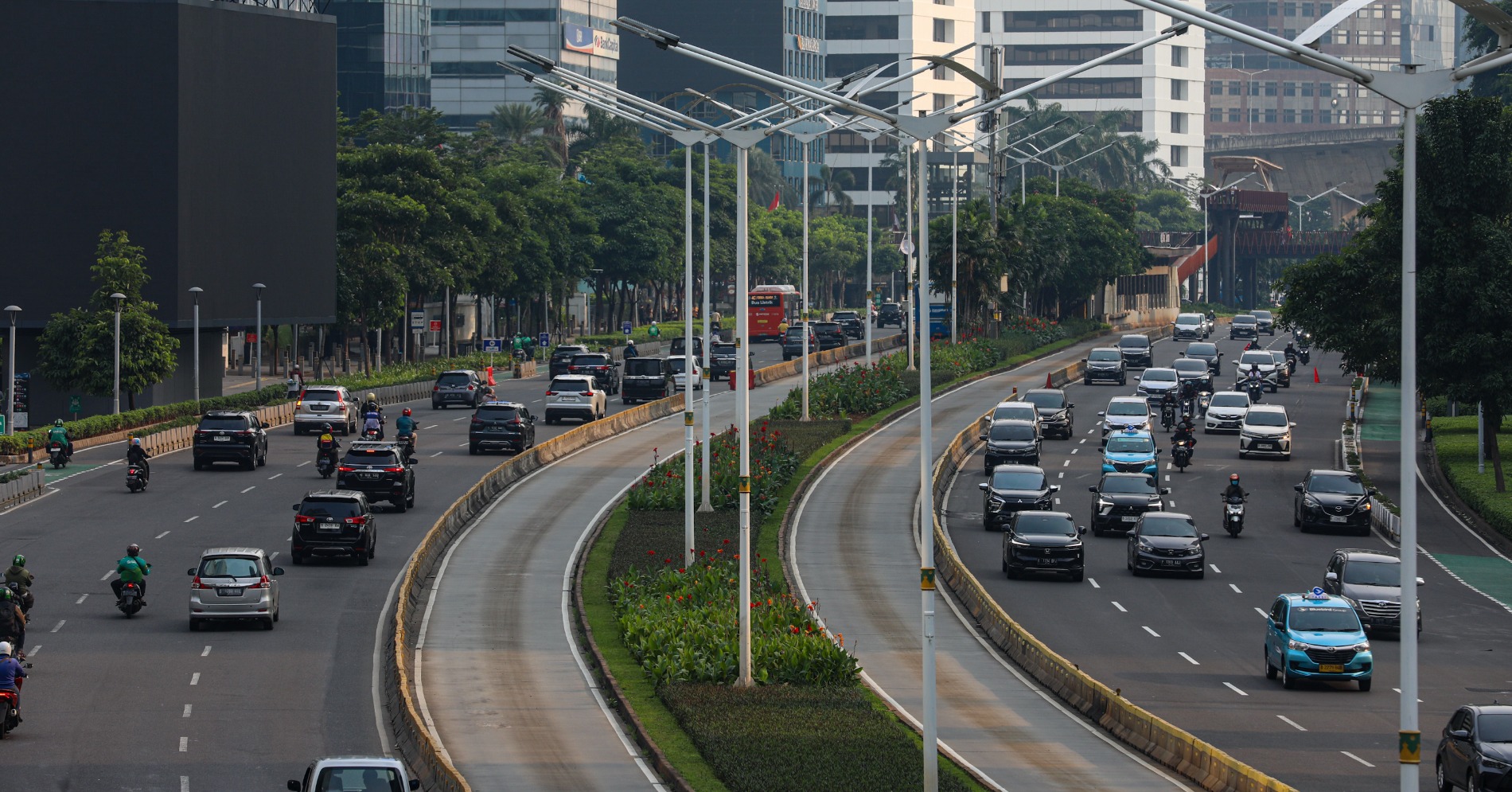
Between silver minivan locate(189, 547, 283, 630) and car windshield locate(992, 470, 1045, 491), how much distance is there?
22.3 meters

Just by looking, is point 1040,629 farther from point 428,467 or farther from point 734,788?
point 428,467

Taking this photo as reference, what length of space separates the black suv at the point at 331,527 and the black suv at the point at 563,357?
1721 inches

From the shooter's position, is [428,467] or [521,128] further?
[521,128]

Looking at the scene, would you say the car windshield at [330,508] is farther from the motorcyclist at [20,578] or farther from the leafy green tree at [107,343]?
the leafy green tree at [107,343]

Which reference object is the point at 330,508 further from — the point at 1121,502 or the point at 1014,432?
the point at 1014,432

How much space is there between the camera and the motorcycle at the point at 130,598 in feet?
126

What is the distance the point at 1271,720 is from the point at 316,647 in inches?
673

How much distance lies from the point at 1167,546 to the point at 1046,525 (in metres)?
2.93

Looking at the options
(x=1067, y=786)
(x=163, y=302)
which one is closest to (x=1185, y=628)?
(x=1067, y=786)

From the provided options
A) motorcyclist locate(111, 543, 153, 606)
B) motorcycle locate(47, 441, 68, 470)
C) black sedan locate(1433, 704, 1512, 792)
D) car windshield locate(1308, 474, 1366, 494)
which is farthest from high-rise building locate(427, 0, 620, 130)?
black sedan locate(1433, 704, 1512, 792)

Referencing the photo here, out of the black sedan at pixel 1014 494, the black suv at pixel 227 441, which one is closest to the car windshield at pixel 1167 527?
the black sedan at pixel 1014 494

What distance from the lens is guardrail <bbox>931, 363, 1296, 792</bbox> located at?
2570 cm

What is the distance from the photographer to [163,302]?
82.4 metres

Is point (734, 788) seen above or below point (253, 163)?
below
